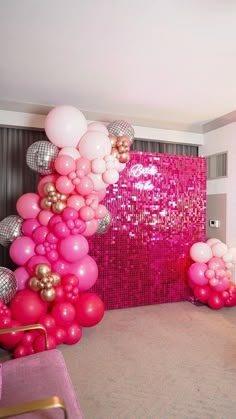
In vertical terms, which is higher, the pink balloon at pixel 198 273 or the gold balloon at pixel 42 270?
the gold balloon at pixel 42 270

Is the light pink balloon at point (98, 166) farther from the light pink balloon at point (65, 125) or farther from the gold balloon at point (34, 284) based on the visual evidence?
the gold balloon at point (34, 284)

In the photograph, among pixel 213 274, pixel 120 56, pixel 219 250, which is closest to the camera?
pixel 120 56

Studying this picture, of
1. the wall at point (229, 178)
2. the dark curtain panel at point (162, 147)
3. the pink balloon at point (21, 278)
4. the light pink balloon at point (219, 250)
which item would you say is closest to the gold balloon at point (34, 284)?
the pink balloon at point (21, 278)

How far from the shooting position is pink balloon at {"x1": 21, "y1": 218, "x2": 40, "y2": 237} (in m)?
2.59

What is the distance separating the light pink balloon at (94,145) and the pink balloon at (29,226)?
770 millimetres

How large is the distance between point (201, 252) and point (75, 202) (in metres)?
1.76

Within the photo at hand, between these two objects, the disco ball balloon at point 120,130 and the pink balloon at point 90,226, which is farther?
the disco ball balloon at point 120,130

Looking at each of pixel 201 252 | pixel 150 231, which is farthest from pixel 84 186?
pixel 201 252

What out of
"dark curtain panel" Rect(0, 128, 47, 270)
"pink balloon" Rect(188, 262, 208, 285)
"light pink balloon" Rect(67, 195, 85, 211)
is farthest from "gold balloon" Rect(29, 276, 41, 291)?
"pink balloon" Rect(188, 262, 208, 285)

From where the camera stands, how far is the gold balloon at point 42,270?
238cm

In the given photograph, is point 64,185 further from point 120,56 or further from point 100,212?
point 120,56

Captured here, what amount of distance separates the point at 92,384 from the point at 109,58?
2.55 m

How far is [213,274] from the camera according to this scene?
10.7 ft

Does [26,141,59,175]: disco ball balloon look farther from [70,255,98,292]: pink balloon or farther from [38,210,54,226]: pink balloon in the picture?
[70,255,98,292]: pink balloon
